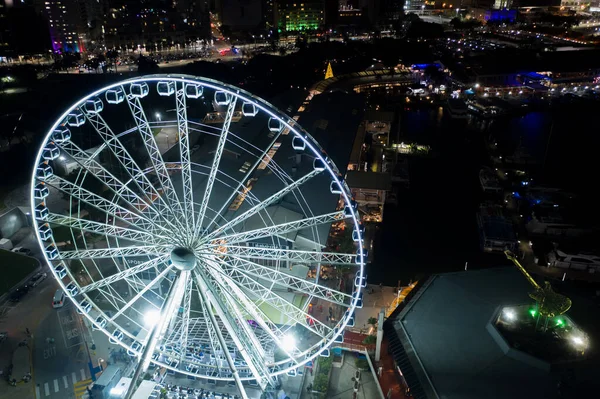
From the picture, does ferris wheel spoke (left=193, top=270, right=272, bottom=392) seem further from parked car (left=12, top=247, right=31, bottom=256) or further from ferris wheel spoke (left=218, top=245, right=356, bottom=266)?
parked car (left=12, top=247, right=31, bottom=256)

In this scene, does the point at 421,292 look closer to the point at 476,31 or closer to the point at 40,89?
the point at 40,89

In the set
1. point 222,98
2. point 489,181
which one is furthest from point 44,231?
point 489,181

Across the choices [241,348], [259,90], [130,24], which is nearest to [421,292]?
[241,348]

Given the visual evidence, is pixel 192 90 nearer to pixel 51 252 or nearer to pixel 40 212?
pixel 40 212

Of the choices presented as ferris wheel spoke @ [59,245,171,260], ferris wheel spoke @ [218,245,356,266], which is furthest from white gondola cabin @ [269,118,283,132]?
ferris wheel spoke @ [59,245,171,260]

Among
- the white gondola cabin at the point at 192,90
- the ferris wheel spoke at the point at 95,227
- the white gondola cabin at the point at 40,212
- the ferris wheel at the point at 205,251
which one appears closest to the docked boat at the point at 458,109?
the ferris wheel at the point at 205,251
